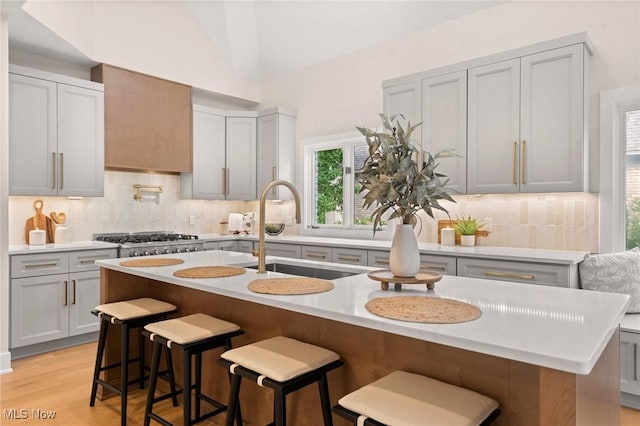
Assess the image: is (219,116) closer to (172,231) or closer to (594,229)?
(172,231)

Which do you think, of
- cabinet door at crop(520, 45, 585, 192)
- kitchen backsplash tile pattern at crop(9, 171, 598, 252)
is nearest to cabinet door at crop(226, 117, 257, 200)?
kitchen backsplash tile pattern at crop(9, 171, 598, 252)

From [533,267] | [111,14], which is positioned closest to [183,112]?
[111,14]

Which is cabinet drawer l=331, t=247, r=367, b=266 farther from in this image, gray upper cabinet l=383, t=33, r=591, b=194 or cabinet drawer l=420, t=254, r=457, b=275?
gray upper cabinet l=383, t=33, r=591, b=194

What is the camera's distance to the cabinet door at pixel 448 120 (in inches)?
149

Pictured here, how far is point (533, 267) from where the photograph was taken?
3102mm

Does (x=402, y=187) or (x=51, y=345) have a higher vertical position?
(x=402, y=187)

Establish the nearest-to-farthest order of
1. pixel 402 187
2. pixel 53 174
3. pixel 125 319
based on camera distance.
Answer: pixel 402 187 → pixel 125 319 → pixel 53 174

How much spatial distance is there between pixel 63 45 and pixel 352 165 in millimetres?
3118

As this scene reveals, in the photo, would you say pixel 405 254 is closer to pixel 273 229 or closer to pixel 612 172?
pixel 612 172

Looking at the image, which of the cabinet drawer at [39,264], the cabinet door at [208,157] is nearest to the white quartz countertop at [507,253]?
the cabinet door at [208,157]

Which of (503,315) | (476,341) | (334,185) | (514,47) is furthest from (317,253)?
(476,341)

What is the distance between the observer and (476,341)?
1.16 m

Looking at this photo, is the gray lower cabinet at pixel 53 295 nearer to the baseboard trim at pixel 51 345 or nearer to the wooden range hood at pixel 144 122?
the baseboard trim at pixel 51 345

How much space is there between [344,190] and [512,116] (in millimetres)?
2184
